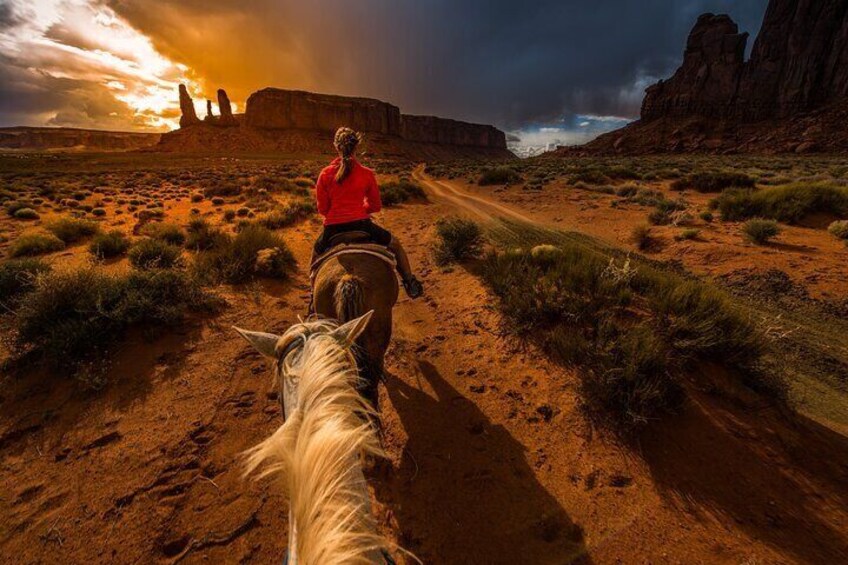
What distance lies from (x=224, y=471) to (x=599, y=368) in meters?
3.86

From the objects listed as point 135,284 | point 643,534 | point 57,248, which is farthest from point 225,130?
point 643,534

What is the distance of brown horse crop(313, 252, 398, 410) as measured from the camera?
2.69 meters

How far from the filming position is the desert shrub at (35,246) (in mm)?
8188

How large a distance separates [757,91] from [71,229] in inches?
4261

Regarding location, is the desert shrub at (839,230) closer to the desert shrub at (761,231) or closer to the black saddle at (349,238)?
the desert shrub at (761,231)

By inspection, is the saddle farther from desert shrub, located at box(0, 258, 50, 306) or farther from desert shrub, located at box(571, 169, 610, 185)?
desert shrub, located at box(571, 169, 610, 185)

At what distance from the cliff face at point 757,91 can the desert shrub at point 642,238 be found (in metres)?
63.6

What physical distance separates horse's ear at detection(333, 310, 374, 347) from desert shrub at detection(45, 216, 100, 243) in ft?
40.6

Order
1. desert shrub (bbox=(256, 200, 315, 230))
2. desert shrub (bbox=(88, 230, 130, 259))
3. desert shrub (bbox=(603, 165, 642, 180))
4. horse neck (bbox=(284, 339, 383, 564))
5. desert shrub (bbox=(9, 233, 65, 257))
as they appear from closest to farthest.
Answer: horse neck (bbox=(284, 339, 383, 564)) → desert shrub (bbox=(88, 230, 130, 259)) → desert shrub (bbox=(9, 233, 65, 257)) → desert shrub (bbox=(256, 200, 315, 230)) → desert shrub (bbox=(603, 165, 642, 180))

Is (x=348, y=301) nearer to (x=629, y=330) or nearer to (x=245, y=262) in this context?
(x=629, y=330)

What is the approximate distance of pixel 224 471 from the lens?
3088mm

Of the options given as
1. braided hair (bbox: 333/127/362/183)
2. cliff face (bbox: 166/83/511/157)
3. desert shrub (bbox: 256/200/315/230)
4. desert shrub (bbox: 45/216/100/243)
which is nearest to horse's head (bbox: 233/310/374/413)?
braided hair (bbox: 333/127/362/183)

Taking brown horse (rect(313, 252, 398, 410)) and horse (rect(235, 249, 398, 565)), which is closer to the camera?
horse (rect(235, 249, 398, 565))

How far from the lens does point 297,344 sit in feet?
6.10
